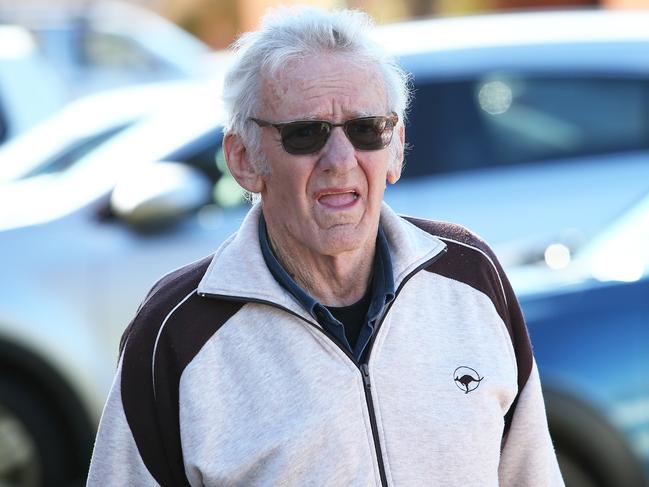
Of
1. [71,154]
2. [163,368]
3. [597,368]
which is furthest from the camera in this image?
[71,154]

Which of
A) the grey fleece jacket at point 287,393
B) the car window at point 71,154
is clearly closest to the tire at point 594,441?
the grey fleece jacket at point 287,393

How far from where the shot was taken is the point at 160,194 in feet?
18.5

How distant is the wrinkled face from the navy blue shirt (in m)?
0.07

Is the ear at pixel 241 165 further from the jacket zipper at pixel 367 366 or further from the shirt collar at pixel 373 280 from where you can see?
the jacket zipper at pixel 367 366

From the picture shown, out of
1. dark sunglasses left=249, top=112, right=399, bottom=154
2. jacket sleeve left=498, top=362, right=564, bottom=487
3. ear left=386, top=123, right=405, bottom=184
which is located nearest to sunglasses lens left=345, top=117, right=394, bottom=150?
dark sunglasses left=249, top=112, right=399, bottom=154

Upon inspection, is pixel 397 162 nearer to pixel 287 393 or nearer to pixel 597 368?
pixel 287 393

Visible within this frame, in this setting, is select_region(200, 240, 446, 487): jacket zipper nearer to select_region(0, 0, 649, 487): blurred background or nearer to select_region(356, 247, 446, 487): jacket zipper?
select_region(356, 247, 446, 487): jacket zipper

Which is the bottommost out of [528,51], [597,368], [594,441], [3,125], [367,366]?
[594,441]

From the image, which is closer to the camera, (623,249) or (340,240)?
(340,240)

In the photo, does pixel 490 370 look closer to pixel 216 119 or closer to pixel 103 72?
pixel 216 119

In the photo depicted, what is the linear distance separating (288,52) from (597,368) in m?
2.26

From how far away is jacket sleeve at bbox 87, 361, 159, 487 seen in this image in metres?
2.45

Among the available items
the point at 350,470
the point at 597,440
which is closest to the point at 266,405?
the point at 350,470

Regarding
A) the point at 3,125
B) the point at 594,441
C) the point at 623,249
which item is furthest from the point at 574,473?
the point at 3,125
